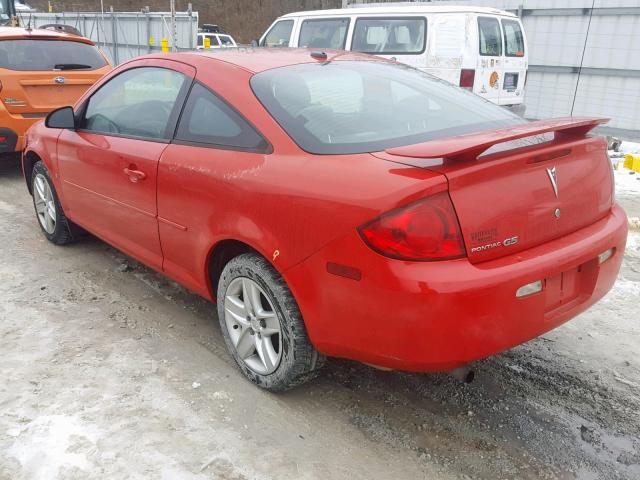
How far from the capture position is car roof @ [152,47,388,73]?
9.90 ft

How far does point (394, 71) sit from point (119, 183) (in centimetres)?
177

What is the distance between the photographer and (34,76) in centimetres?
638

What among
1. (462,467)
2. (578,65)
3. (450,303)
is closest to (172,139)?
(450,303)

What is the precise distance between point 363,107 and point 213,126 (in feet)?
2.49

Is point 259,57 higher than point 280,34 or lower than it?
higher

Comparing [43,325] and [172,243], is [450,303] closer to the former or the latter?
[172,243]

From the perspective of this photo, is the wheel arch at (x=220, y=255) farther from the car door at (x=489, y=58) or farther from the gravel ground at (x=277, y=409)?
the car door at (x=489, y=58)

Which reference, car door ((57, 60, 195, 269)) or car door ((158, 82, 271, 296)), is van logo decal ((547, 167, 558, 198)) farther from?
car door ((57, 60, 195, 269))

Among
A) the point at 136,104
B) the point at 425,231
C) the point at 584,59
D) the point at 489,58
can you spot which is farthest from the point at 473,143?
the point at 584,59

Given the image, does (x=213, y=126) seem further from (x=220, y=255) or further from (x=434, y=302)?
(x=434, y=302)

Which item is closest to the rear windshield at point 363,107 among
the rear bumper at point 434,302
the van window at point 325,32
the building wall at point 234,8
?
the rear bumper at point 434,302

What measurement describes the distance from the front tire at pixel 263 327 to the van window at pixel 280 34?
763 cm

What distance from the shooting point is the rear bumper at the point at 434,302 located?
2.06m

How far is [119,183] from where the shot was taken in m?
3.47
